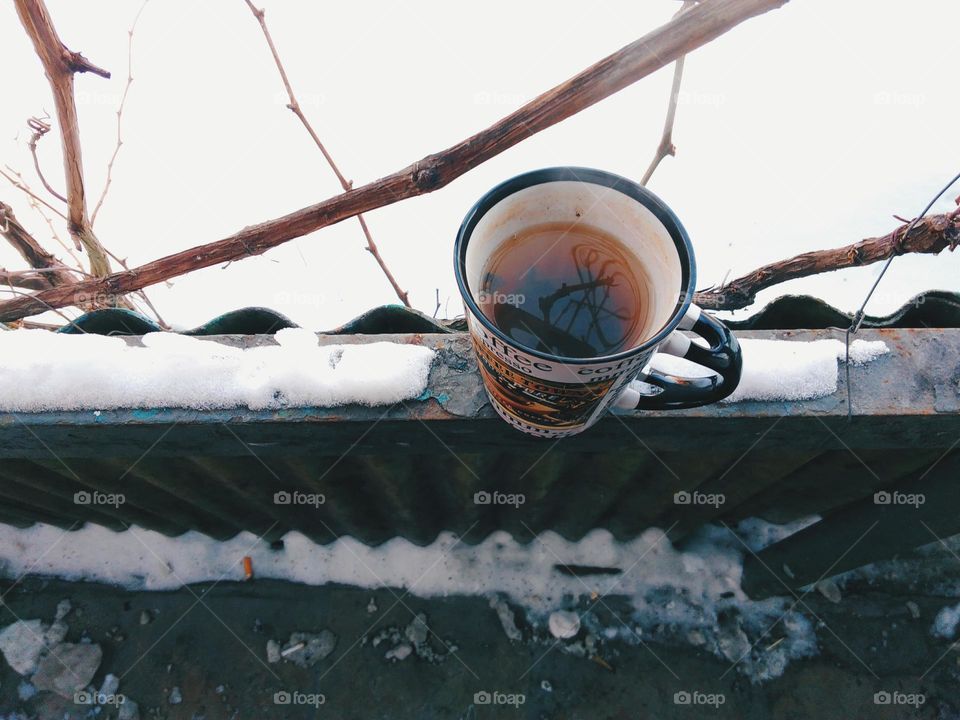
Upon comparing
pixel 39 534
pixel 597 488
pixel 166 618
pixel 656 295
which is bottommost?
pixel 166 618

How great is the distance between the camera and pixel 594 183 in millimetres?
881

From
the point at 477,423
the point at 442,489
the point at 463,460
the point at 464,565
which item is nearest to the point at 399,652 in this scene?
the point at 464,565

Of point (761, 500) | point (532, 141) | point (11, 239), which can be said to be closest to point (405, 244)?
point (532, 141)

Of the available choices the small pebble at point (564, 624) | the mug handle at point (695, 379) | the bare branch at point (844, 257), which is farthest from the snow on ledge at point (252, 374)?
the small pebble at point (564, 624)

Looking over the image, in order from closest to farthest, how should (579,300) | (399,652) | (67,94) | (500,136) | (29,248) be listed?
1. (579,300)
2. (500,136)
3. (67,94)
4. (399,652)
5. (29,248)

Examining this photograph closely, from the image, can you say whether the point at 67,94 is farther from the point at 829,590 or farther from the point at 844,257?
the point at 829,590

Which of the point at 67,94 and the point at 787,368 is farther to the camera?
the point at 67,94

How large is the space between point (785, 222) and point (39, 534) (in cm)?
417

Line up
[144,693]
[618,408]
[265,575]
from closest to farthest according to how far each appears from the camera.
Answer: [618,408], [144,693], [265,575]

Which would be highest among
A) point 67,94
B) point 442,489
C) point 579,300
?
point 67,94

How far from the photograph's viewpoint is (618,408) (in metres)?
1.05

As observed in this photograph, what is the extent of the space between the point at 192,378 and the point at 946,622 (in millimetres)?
2811

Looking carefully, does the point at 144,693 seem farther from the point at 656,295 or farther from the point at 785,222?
the point at 785,222

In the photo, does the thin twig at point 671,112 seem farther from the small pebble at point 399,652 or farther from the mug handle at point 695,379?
the small pebble at point 399,652
